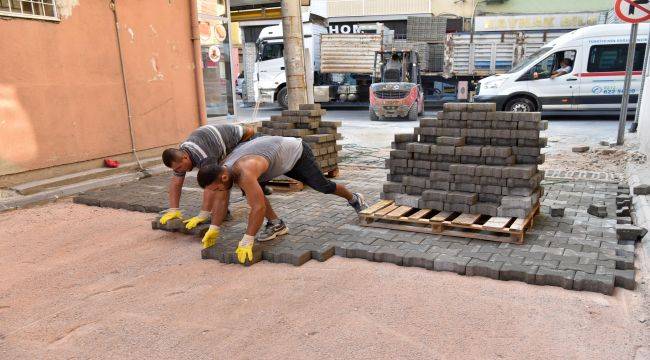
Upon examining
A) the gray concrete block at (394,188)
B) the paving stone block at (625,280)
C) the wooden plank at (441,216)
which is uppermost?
the gray concrete block at (394,188)

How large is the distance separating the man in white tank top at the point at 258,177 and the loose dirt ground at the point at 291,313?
0.37m

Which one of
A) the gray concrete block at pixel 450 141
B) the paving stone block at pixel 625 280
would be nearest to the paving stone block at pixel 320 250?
the gray concrete block at pixel 450 141

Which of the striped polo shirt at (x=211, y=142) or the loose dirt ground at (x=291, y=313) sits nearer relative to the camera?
the loose dirt ground at (x=291, y=313)

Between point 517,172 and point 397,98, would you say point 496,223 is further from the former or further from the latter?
point 397,98

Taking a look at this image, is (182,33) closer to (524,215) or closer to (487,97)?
(524,215)

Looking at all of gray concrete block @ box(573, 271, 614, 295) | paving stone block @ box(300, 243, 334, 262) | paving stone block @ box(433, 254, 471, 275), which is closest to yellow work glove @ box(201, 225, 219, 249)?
paving stone block @ box(300, 243, 334, 262)

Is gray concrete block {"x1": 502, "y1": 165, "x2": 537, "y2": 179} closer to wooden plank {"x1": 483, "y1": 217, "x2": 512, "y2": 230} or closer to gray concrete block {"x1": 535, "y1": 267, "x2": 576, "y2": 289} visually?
wooden plank {"x1": 483, "y1": 217, "x2": 512, "y2": 230}

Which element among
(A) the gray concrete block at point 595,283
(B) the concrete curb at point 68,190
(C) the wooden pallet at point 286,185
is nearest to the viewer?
(A) the gray concrete block at point 595,283

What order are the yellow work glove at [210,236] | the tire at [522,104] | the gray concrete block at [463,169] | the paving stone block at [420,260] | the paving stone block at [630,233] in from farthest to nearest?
1. the tire at [522,104]
2. the gray concrete block at [463,169]
3. the yellow work glove at [210,236]
4. the paving stone block at [630,233]
5. the paving stone block at [420,260]

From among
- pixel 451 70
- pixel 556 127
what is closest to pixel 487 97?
pixel 556 127

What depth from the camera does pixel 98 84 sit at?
7.75 m

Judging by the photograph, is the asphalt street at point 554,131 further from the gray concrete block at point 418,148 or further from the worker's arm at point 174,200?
the worker's arm at point 174,200

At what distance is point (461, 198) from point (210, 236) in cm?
246

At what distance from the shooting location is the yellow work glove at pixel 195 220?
5.17 m
